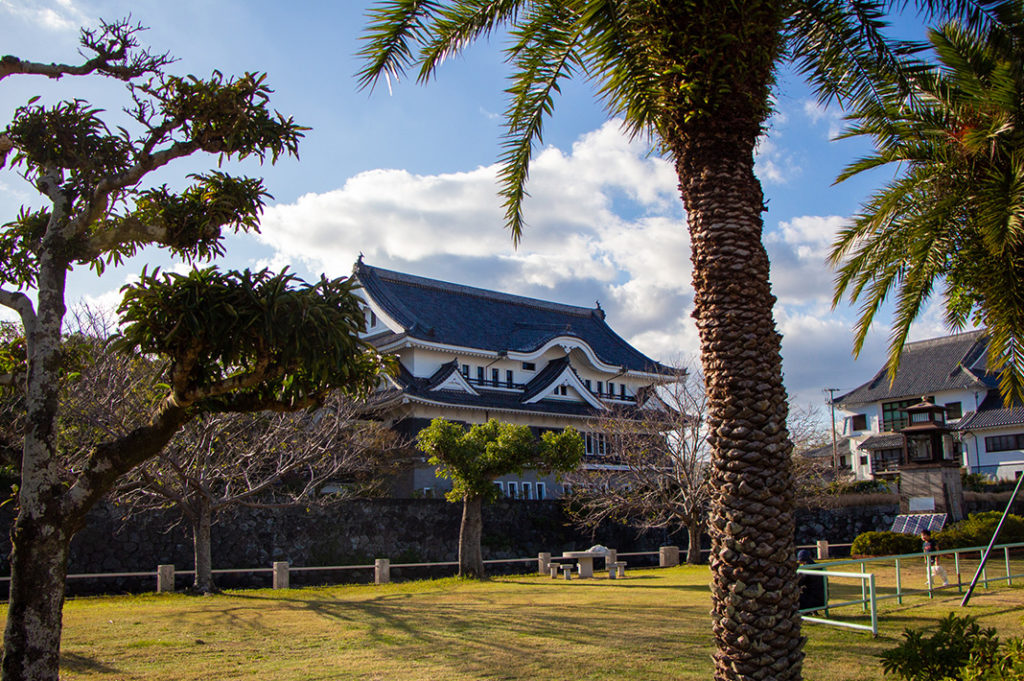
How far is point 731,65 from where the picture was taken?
6.70m

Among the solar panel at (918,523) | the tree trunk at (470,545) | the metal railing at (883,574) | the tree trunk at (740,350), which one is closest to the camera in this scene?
the tree trunk at (740,350)

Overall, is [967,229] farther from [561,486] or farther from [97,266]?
[561,486]

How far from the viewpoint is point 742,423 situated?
6.34 meters

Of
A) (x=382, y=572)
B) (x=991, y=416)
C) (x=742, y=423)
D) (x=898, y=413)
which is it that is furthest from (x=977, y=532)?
(x=898, y=413)

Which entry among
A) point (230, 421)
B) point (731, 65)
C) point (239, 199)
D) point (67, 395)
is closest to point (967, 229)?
point (731, 65)

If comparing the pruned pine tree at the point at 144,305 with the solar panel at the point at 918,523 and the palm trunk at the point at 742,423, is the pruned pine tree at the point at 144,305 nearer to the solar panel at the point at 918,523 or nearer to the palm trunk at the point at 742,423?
the palm trunk at the point at 742,423

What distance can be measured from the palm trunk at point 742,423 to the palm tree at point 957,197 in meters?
4.10

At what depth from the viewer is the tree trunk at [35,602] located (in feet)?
19.9

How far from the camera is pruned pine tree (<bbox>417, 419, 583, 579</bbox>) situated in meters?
21.2

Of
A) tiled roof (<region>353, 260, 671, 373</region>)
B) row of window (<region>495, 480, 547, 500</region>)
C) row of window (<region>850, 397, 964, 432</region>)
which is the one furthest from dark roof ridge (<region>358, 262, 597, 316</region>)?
row of window (<region>850, 397, 964, 432</region>)

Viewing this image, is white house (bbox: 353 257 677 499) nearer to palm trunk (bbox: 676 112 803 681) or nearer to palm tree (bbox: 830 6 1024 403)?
palm tree (bbox: 830 6 1024 403)

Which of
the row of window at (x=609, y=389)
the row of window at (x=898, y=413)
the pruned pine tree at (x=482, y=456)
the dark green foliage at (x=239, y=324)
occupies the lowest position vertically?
the pruned pine tree at (x=482, y=456)

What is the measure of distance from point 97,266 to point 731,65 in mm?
6347

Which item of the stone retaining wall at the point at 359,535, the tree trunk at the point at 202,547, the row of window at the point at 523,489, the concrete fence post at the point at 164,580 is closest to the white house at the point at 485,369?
the row of window at the point at 523,489
